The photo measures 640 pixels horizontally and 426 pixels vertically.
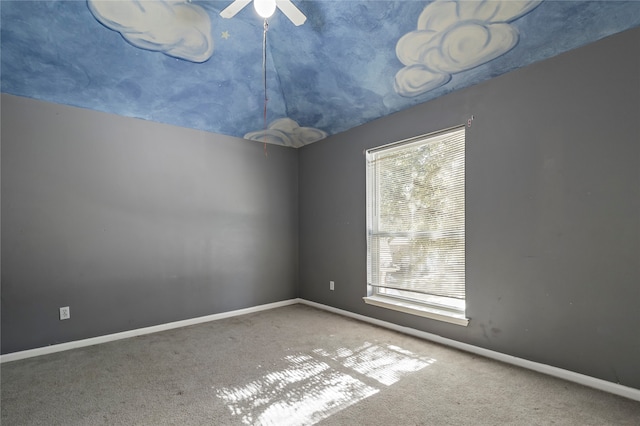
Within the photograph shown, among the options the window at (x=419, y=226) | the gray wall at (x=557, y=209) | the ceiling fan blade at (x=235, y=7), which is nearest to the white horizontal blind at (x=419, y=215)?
the window at (x=419, y=226)

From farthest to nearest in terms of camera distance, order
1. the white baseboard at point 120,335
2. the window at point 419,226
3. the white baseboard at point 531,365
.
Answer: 1. the window at point 419,226
2. the white baseboard at point 120,335
3. the white baseboard at point 531,365

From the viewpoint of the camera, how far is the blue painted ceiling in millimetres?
2309

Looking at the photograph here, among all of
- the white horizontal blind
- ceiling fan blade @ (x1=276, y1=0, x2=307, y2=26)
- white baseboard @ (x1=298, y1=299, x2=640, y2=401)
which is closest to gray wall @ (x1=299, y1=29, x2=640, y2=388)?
white baseboard @ (x1=298, y1=299, x2=640, y2=401)

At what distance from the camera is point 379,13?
2561 mm

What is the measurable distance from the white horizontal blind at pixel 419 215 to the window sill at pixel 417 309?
17 centimetres

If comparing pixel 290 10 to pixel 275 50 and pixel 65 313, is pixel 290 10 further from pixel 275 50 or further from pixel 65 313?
pixel 65 313

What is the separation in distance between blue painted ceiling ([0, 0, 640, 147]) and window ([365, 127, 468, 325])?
0.55 metres

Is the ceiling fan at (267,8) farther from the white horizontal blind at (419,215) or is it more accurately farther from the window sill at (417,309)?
the window sill at (417,309)

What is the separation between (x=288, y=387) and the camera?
7.45ft

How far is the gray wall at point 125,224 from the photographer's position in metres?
2.91

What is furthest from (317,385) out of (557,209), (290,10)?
(290,10)

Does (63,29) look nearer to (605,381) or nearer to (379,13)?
(379,13)

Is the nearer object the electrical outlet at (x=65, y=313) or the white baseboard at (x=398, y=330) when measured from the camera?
the white baseboard at (x=398, y=330)

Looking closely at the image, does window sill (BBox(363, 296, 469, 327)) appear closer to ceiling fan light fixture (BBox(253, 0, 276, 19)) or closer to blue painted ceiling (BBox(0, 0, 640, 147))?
blue painted ceiling (BBox(0, 0, 640, 147))
